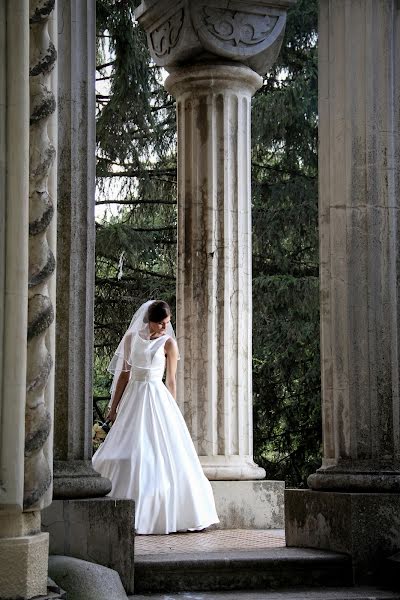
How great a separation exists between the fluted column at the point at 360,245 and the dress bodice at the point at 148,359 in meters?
3.28

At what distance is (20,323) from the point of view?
7.64 m

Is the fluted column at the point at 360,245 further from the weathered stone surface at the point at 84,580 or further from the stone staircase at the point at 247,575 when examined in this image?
the weathered stone surface at the point at 84,580

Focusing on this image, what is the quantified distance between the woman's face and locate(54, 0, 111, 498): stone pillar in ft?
13.5

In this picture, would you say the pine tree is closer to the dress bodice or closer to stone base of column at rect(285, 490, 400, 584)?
the dress bodice

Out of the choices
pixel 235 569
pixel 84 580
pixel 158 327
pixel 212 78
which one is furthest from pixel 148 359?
pixel 84 580

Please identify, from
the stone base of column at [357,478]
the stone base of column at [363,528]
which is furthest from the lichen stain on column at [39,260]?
the stone base of column at [357,478]

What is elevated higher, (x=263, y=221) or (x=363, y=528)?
(x=263, y=221)

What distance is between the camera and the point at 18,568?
743 cm

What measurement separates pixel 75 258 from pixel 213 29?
4970mm

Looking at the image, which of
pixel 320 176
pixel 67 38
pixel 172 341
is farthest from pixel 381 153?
pixel 172 341

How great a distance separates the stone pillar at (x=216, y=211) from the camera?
1388 centimetres

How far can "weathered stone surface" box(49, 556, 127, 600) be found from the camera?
27.5ft

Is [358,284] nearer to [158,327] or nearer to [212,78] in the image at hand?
[158,327]

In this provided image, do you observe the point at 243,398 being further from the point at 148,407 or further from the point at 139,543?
the point at 139,543
